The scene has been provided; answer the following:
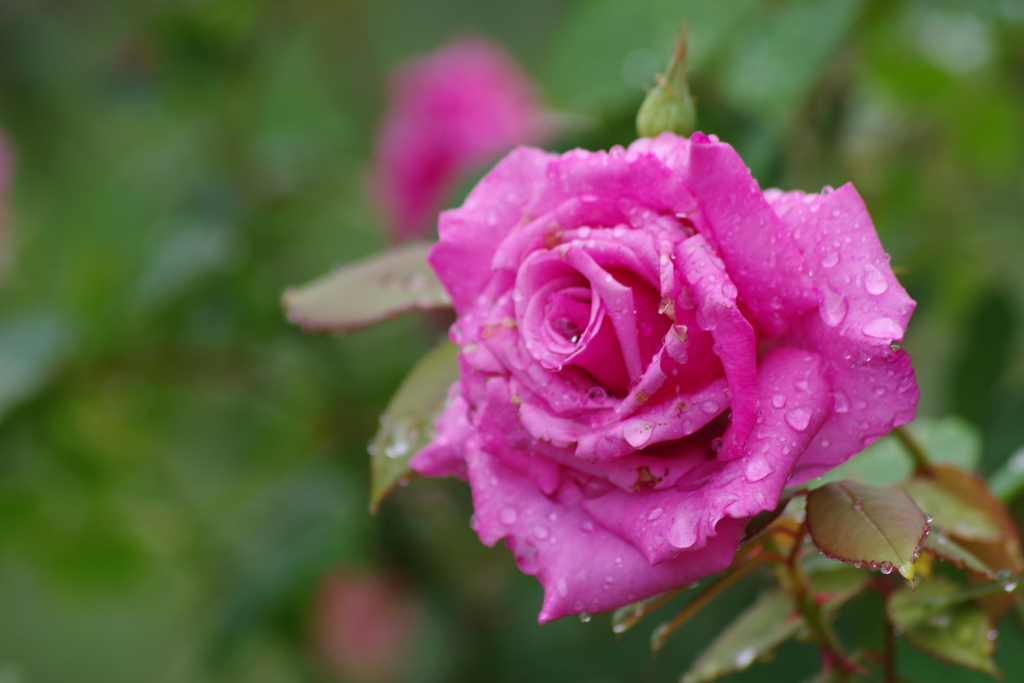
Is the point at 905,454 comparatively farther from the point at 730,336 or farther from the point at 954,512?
the point at 730,336

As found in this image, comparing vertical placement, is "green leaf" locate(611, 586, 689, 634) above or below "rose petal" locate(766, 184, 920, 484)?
below

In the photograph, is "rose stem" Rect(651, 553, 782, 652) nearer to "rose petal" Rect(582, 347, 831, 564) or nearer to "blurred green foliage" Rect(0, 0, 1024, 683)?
"rose petal" Rect(582, 347, 831, 564)

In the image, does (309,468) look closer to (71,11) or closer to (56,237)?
(56,237)

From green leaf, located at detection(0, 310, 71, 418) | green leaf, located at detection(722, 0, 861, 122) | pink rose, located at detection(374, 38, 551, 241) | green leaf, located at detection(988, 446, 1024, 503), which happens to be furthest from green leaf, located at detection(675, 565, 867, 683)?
green leaf, located at detection(0, 310, 71, 418)

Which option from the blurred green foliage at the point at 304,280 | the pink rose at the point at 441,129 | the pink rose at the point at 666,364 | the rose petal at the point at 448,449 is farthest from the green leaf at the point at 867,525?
the pink rose at the point at 441,129

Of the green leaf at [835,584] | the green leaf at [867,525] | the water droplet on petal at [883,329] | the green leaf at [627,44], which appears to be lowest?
the green leaf at [835,584]

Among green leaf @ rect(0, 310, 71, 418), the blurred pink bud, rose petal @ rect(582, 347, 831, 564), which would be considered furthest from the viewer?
the blurred pink bud

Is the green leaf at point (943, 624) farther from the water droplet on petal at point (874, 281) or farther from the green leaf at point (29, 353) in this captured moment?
the green leaf at point (29, 353)

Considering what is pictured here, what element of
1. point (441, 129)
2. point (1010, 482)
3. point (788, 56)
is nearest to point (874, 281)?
point (1010, 482)
